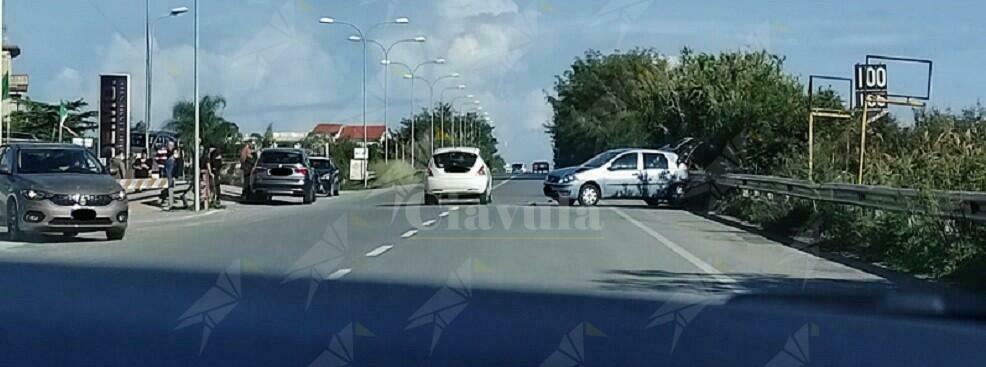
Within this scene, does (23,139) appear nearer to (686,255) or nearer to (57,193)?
(57,193)

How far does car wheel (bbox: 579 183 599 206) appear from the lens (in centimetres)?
3581

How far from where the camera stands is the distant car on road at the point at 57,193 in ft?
70.2

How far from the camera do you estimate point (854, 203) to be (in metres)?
21.4

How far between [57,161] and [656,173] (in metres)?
17.8

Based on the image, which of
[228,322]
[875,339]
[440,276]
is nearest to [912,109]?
[440,276]

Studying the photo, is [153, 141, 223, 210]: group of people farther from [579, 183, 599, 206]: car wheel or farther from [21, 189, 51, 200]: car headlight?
[21, 189, 51, 200]: car headlight

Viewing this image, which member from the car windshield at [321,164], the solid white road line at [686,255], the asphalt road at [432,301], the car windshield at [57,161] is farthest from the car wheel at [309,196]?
the car windshield at [57,161]

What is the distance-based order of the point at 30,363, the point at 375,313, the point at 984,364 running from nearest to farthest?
the point at 30,363 → the point at 984,364 → the point at 375,313

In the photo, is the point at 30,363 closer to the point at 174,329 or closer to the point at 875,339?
the point at 174,329

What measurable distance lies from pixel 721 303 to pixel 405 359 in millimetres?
4836

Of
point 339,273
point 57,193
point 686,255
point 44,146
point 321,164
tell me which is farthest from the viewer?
point 321,164

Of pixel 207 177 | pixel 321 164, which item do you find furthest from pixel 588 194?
pixel 321 164

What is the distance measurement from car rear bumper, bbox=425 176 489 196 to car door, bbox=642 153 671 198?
4487 mm

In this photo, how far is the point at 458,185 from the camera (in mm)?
36656
